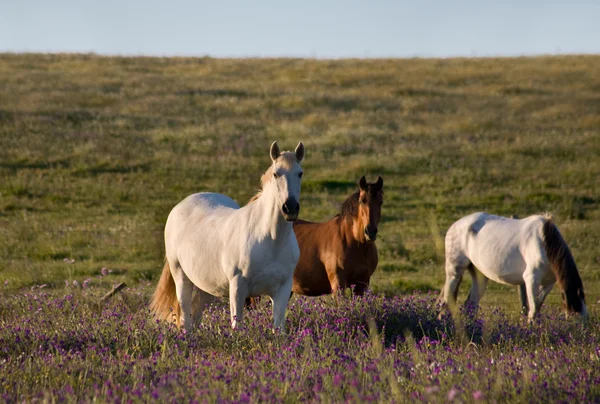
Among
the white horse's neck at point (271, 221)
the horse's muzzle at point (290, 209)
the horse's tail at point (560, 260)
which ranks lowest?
the horse's tail at point (560, 260)

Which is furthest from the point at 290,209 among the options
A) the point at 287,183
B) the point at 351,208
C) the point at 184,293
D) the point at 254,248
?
the point at 351,208

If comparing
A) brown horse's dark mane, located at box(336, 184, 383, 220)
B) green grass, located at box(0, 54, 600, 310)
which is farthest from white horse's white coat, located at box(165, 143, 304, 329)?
brown horse's dark mane, located at box(336, 184, 383, 220)

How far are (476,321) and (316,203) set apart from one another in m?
12.7

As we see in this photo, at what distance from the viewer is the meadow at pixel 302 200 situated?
480 cm

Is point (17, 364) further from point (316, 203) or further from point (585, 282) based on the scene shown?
point (316, 203)

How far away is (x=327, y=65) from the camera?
55.5 m

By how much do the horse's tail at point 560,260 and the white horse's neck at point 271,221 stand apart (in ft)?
12.7

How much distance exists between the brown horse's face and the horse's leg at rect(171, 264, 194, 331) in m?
1.97

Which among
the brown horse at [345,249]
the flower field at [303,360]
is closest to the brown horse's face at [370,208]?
the brown horse at [345,249]

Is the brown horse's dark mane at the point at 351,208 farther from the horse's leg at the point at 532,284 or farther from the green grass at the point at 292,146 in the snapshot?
the horse's leg at the point at 532,284

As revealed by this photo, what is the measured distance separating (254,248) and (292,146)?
21.8 metres

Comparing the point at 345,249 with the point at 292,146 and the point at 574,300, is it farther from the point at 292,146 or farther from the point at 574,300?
the point at 292,146

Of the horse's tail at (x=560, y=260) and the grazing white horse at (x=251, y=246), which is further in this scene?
the horse's tail at (x=560, y=260)

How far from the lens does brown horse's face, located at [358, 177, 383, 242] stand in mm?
8477
